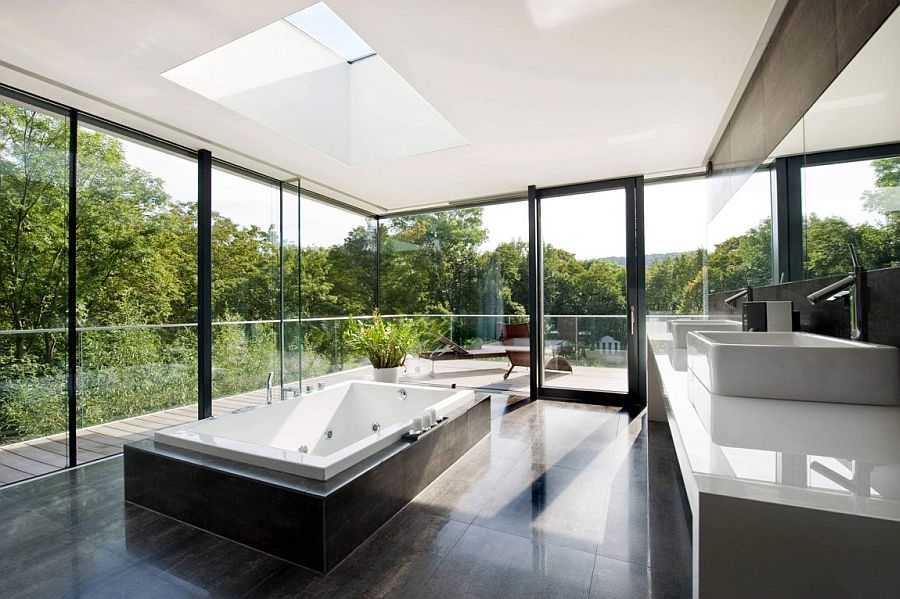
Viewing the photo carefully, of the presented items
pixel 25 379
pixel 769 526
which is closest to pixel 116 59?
pixel 25 379

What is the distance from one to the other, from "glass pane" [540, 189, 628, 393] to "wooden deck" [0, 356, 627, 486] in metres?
0.02

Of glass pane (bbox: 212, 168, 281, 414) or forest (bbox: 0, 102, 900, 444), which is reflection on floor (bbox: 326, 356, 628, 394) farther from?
glass pane (bbox: 212, 168, 281, 414)

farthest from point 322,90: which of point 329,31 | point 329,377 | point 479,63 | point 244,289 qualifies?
point 329,377

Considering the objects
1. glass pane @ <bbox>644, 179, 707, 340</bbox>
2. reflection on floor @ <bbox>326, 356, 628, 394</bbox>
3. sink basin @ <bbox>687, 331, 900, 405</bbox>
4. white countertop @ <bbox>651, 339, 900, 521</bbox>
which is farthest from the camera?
reflection on floor @ <bbox>326, 356, 628, 394</bbox>

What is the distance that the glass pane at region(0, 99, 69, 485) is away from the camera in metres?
2.64

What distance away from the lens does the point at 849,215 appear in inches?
57.5

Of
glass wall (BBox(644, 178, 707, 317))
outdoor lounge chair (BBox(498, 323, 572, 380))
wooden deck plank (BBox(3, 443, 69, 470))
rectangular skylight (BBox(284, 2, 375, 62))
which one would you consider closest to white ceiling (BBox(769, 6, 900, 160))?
rectangular skylight (BBox(284, 2, 375, 62))

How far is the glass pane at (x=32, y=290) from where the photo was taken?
104 inches

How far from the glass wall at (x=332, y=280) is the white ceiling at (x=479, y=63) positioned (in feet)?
4.15

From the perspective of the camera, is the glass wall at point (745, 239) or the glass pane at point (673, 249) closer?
the glass wall at point (745, 239)

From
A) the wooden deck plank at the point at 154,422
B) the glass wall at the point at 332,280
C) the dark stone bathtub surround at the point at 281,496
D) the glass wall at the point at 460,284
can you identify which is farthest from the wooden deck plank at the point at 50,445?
the glass wall at the point at 460,284

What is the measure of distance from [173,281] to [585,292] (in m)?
4.00

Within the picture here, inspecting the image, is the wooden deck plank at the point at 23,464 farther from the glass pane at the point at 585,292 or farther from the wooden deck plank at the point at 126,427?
the glass pane at the point at 585,292

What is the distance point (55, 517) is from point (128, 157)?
2.49m
